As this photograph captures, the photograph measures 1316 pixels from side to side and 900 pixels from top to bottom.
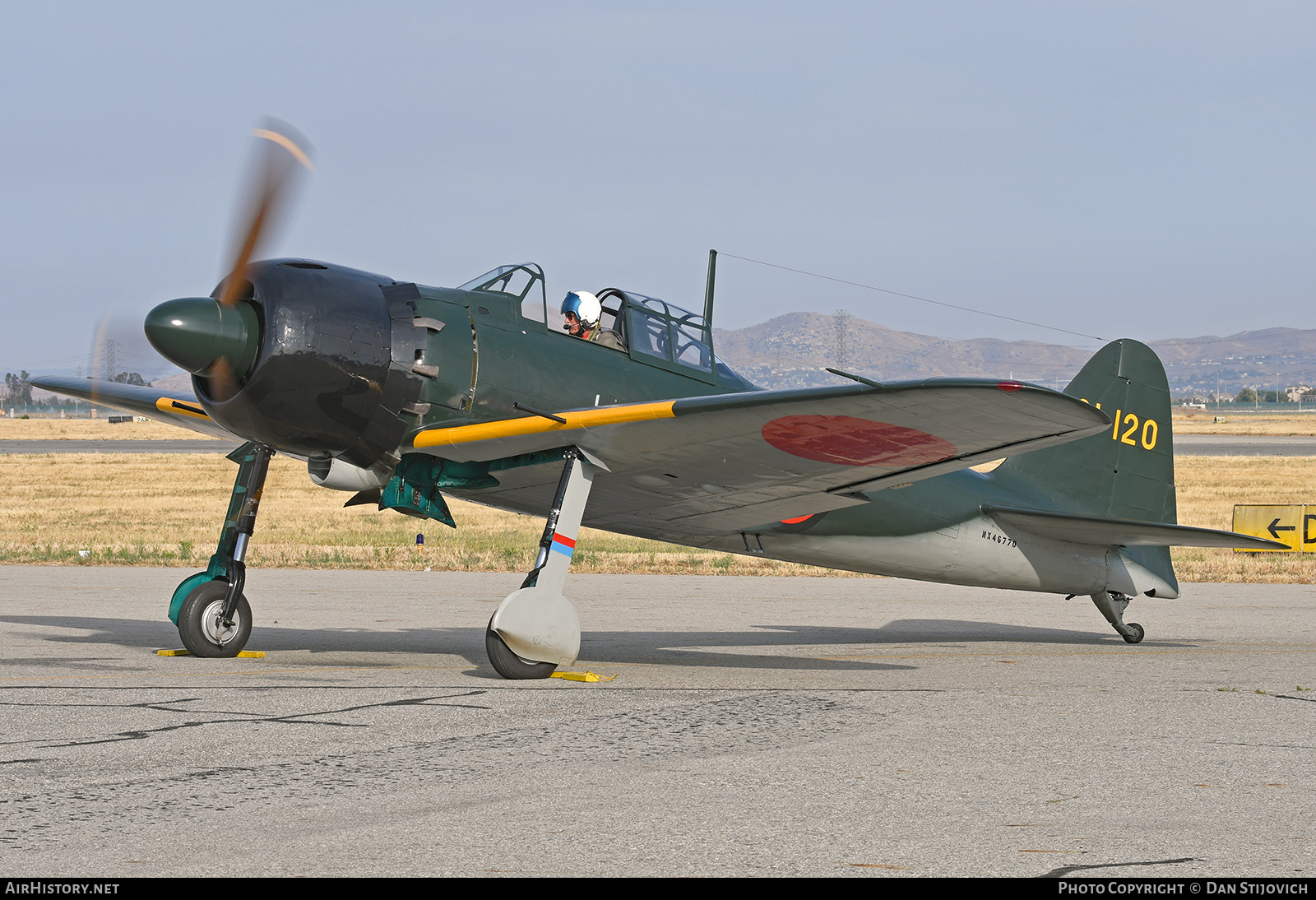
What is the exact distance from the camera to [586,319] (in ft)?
30.6

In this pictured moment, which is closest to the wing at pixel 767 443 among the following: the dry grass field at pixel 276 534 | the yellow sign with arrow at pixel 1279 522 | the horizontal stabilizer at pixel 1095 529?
the horizontal stabilizer at pixel 1095 529

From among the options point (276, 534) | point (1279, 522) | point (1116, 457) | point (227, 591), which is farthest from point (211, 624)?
point (1279, 522)

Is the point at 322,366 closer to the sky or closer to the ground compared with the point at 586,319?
closer to the ground

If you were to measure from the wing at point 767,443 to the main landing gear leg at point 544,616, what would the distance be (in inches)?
19.9

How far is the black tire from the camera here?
8.19 meters

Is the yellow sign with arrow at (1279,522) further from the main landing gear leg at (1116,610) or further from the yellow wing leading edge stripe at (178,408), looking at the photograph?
the yellow wing leading edge stripe at (178,408)

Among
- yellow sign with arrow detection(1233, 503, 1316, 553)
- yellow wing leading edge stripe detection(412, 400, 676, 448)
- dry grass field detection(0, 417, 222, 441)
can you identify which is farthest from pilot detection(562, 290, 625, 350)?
dry grass field detection(0, 417, 222, 441)

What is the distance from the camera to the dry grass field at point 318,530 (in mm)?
20375

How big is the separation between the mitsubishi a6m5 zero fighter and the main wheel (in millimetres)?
18

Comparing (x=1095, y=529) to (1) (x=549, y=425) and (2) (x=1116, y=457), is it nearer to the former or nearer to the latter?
(2) (x=1116, y=457)

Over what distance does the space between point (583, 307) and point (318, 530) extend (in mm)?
18990

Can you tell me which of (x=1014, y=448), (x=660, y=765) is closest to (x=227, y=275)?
(x=660, y=765)
